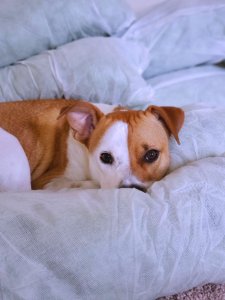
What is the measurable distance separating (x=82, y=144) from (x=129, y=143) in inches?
12.7

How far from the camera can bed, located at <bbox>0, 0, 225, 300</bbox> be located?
0.96m

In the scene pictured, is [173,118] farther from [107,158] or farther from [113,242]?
[113,242]

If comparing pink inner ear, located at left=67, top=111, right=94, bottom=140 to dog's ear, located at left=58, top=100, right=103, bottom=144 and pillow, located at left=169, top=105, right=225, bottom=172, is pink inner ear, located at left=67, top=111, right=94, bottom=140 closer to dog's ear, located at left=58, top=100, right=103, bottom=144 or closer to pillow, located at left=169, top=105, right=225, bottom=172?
dog's ear, located at left=58, top=100, right=103, bottom=144

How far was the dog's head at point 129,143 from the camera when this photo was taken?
137 cm

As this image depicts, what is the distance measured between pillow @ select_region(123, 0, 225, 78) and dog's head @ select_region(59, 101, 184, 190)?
774 mm

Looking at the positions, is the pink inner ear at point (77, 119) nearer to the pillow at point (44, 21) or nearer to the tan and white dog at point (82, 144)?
the tan and white dog at point (82, 144)

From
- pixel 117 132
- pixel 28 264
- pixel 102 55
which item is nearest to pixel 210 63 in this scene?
pixel 102 55

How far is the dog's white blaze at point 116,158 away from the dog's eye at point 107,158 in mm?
12

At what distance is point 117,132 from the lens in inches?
55.2

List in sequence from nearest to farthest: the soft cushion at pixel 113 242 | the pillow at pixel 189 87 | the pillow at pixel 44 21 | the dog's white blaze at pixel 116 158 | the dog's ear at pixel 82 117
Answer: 1. the soft cushion at pixel 113 242
2. the dog's white blaze at pixel 116 158
3. the dog's ear at pixel 82 117
4. the pillow at pixel 44 21
5. the pillow at pixel 189 87

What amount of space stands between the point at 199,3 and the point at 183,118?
1.01m

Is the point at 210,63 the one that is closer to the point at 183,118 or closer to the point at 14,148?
the point at 183,118

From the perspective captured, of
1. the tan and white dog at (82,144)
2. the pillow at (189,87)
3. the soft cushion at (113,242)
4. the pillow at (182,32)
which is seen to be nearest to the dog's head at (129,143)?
the tan and white dog at (82,144)

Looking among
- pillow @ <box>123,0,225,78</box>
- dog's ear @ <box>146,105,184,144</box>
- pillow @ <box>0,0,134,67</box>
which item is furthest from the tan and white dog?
pillow @ <box>123,0,225,78</box>
